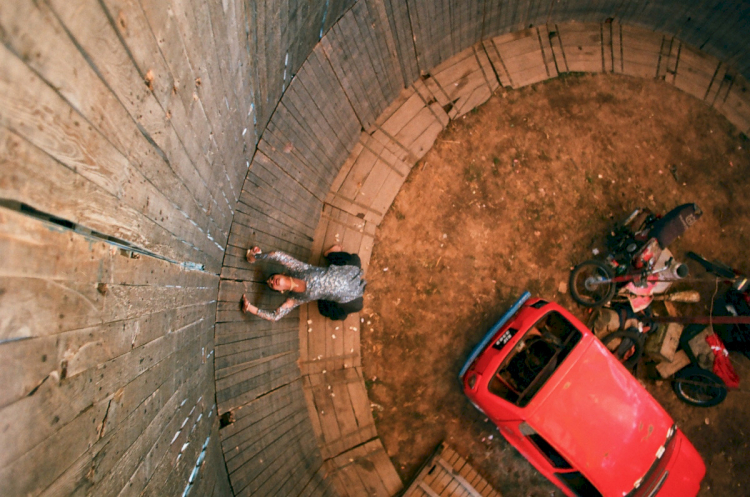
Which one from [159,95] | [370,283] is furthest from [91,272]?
[370,283]

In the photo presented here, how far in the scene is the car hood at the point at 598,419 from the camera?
17.2ft

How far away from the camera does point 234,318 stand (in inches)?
176

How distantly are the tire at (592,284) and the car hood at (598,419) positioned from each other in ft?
5.01

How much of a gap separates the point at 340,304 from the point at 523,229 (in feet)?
11.1

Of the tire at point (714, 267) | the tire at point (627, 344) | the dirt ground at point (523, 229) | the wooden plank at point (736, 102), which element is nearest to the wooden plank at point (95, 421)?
the dirt ground at point (523, 229)

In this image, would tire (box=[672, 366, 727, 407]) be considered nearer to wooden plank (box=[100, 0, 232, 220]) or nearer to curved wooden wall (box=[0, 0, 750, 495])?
curved wooden wall (box=[0, 0, 750, 495])

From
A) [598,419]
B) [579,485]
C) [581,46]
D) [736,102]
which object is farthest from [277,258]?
[736,102]

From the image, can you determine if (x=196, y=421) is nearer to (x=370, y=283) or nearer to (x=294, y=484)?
(x=294, y=484)

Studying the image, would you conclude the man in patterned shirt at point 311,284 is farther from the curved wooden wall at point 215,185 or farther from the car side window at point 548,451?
the car side window at point 548,451

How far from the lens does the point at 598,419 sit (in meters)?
5.36

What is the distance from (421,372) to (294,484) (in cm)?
237

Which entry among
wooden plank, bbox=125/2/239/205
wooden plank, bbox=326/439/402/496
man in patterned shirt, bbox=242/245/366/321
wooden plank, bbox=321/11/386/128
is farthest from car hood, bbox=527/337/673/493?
wooden plank, bbox=125/2/239/205

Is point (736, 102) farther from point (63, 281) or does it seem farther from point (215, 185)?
point (63, 281)

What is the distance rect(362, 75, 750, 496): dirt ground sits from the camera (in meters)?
6.46
